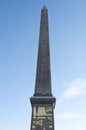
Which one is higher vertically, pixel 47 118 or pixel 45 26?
pixel 45 26

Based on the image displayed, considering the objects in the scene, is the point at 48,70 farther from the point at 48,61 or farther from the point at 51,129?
the point at 51,129

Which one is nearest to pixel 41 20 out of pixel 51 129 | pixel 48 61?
pixel 48 61

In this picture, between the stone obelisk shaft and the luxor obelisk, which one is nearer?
the luxor obelisk

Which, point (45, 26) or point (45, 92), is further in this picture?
point (45, 26)

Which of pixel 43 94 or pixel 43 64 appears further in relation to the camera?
pixel 43 64

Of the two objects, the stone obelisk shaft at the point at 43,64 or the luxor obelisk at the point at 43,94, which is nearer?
the luxor obelisk at the point at 43,94

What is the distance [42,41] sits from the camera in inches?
723

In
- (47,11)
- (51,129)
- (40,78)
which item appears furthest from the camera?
(47,11)

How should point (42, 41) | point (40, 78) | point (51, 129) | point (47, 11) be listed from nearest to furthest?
1. point (51, 129)
2. point (40, 78)
3. point (42, 41)
4. point (47, 11)

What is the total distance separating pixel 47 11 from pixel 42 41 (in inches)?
96.8

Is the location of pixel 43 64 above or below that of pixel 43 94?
above

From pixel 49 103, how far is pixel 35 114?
1.03 m

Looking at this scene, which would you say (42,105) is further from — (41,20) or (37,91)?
(41,20)

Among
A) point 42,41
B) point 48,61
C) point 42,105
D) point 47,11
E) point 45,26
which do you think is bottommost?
point 42,105
